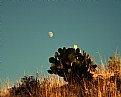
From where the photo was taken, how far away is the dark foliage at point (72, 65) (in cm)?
683

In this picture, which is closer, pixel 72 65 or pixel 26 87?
pixel 72 65

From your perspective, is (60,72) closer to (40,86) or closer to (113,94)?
(40,86)

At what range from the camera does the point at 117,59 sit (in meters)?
6.64

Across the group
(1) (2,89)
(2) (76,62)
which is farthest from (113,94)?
(1) (2,89)

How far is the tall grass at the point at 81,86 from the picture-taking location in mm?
5676

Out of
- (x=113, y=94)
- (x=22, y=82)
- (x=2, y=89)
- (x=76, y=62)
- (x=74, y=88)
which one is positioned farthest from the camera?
(x=22, y=82)

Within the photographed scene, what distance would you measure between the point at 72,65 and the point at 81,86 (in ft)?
2.13

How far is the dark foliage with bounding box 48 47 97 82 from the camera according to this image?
683cm

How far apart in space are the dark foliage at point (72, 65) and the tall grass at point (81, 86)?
167 millimetres

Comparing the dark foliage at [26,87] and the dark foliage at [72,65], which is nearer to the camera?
the dark foliage at [72,65]

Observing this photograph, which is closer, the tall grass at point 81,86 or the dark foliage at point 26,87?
the tall grass at point 81,86

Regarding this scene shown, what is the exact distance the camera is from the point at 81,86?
657cm

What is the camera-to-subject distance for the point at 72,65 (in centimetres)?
694

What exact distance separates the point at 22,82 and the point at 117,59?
312cm
